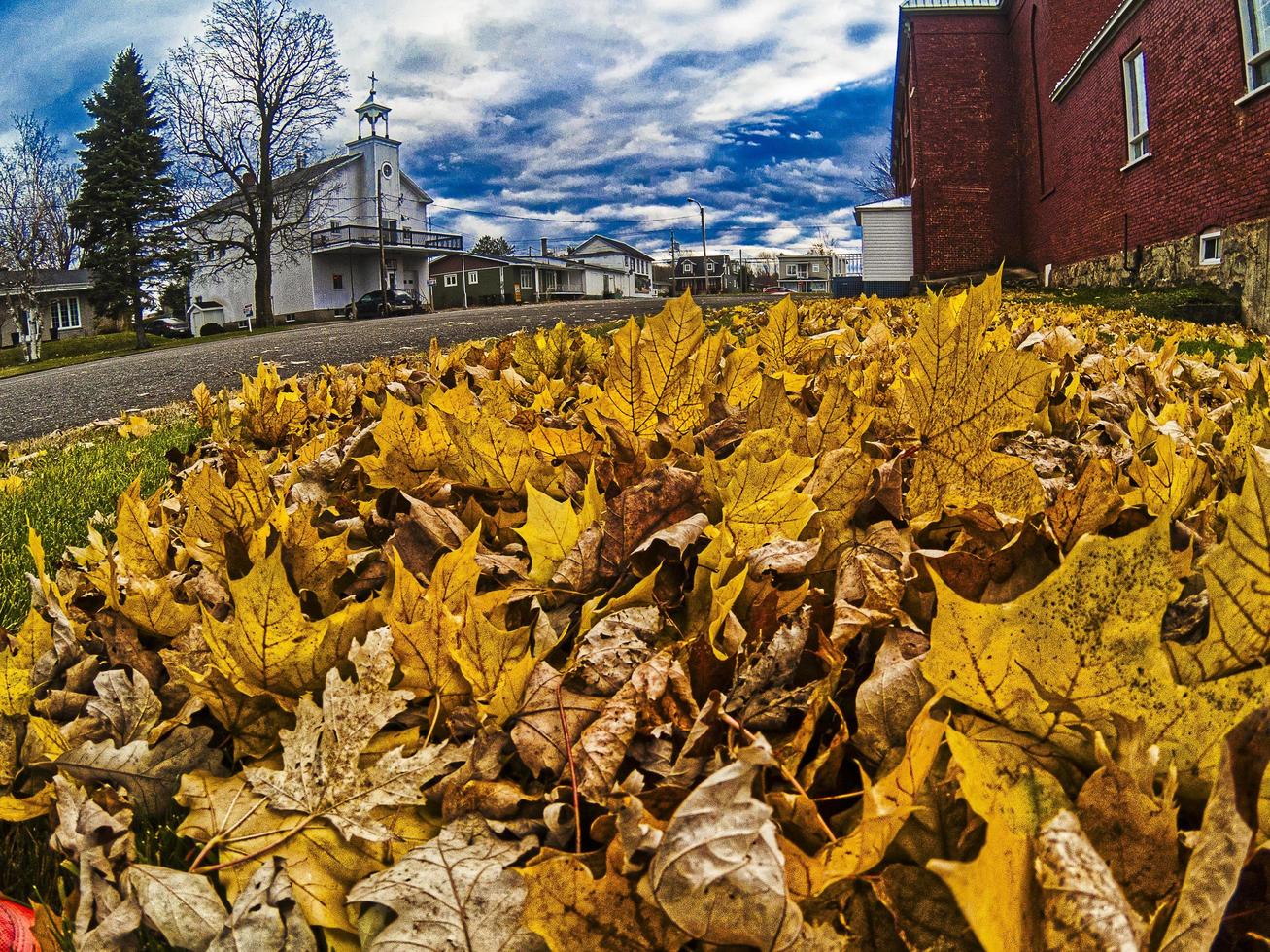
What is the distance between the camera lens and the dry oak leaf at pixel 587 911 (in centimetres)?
60

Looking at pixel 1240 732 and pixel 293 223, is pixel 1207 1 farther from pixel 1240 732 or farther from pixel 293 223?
pixel 293 223

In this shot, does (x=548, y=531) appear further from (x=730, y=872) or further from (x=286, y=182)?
(x=286, y=182)

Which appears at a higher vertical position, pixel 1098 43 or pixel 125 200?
pixel 125 200

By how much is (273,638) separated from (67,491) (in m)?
2.88

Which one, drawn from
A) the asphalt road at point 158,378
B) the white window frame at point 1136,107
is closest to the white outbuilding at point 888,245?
the white window frame at point 1136,107

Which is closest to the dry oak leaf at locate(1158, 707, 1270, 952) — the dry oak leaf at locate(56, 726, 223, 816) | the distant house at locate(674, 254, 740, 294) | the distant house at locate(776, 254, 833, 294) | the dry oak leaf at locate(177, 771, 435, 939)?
the dry oak leaf at locate(177, 771, 435, 939)

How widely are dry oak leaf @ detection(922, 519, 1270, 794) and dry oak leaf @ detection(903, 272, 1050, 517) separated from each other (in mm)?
442

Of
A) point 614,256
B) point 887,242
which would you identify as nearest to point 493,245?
point 614,256

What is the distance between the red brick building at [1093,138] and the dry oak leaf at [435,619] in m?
9.31

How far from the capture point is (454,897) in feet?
2.20

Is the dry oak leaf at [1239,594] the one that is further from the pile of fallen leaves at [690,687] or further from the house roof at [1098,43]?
the house roof at [1098,43]

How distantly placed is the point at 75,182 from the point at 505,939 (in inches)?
2100

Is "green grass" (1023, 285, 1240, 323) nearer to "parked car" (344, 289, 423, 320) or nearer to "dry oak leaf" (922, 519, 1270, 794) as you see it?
"dry oak leaf" (922, 519, 1270, 794)

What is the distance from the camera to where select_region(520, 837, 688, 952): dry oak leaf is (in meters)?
0.60
